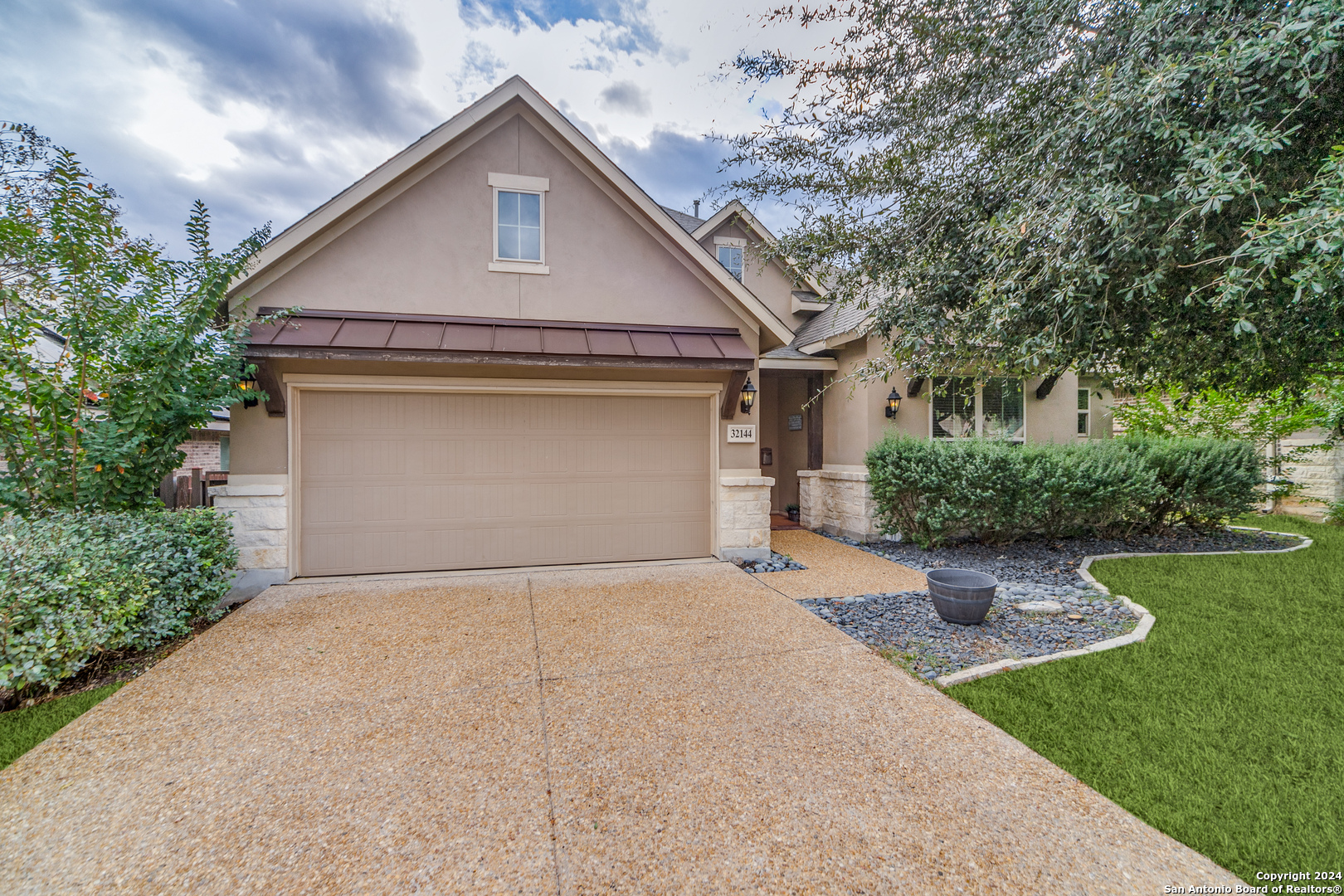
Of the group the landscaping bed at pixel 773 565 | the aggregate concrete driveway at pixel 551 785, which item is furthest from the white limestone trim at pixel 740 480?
the aggregate concrete driveway at pixel 551 785

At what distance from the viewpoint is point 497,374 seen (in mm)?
6762

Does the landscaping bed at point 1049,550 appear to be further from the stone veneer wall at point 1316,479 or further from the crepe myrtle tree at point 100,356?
the crepe myrtle tree at point 100,356

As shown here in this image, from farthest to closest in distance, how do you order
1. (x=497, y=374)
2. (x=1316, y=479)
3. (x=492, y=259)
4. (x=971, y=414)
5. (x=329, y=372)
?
(x=1316, y=479) → (x=971, y=414) → (x=497, y=374) → (x=492, y=259) → (x=329, y=372)

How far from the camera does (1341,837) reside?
2264 millimetres

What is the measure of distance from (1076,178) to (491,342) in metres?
5.58

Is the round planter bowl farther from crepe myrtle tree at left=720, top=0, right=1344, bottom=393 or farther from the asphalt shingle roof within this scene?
the asphalt shingle roof

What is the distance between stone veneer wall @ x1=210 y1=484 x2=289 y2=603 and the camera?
6047 mm

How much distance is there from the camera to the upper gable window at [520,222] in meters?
6.73

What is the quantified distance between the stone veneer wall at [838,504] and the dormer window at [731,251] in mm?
4843

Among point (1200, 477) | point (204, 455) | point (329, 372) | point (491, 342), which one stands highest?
point (491, 342)

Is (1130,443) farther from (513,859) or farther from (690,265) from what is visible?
(513,859)

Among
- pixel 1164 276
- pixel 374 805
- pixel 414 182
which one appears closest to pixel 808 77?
pixel 1164 276

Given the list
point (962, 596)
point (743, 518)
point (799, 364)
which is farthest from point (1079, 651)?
point (799, 364)

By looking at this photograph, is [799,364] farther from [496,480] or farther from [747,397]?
[496,480]
